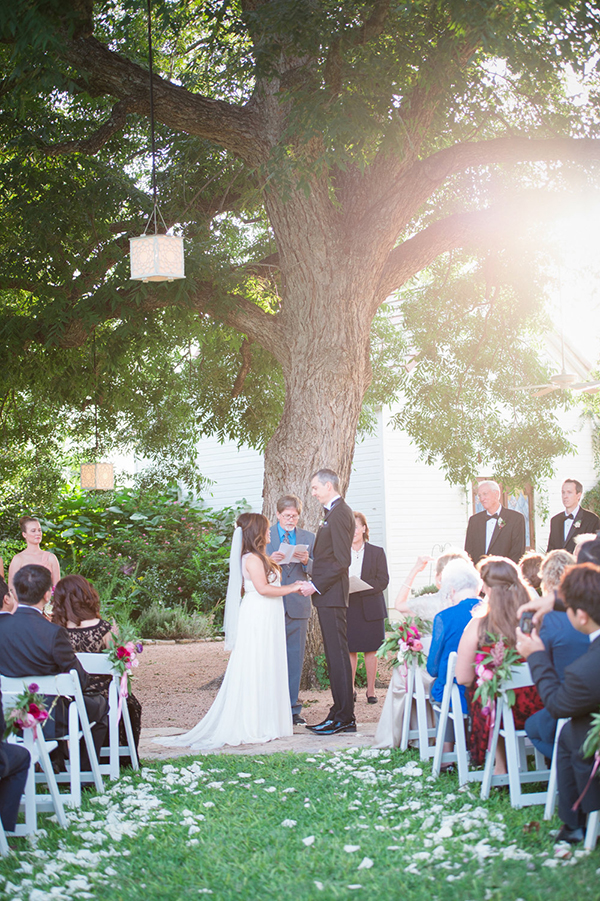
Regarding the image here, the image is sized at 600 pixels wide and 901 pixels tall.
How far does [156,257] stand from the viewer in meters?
7.18

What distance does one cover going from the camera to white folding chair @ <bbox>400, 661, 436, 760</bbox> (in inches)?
235

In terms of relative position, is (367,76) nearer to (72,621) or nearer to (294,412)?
(294,412)

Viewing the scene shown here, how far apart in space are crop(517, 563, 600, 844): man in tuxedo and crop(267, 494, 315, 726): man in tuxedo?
3.87 m

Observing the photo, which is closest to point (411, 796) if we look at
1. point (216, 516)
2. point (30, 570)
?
point (30, 570)

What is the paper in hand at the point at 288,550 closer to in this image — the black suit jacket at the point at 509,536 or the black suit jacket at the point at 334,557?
the black suit jacket at the point at 334,557

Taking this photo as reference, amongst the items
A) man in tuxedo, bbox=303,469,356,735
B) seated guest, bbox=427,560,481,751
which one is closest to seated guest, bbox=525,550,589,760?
seated guest, bbox=427,560,481,751

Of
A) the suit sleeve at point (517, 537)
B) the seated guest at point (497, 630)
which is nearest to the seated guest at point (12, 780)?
the seated guest at point (497, 630)

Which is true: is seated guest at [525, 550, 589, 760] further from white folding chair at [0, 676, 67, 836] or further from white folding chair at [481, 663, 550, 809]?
white folding chair at [0, 676, 67, 836]

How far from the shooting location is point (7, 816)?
4.36 metres

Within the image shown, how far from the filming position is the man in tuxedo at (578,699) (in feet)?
12.0

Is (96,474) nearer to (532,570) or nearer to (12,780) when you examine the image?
(532,570)

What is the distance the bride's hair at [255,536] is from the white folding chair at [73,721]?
7.24 feet

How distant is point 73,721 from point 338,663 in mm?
2748

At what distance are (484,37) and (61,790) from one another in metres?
5.82
